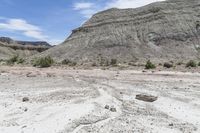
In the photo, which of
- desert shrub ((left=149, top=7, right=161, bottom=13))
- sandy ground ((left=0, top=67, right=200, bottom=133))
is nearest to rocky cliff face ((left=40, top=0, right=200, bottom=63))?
desert shrub ((left=149, top=7, right=161, bottom=13))

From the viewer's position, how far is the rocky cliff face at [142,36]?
252ft

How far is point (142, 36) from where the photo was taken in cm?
8494

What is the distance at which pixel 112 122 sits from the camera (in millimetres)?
13219

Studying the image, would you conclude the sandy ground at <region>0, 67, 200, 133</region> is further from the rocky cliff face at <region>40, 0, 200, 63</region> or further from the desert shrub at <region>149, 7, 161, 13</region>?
the desert shrub at <region>149, 7, 161, 13</region>

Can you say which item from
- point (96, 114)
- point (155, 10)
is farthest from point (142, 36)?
point (96, 114)

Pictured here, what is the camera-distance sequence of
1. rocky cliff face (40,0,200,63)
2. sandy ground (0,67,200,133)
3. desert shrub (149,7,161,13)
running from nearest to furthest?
sandy ground (0,67,200,133), rocky cliff face (40,0,200,63), desert shrub (149,7,161,13)

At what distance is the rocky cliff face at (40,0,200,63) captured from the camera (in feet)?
252

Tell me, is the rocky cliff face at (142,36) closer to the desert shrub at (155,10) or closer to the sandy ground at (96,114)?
the desert shrub at (155,10)

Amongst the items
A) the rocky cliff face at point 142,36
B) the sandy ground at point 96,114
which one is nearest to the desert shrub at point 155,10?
the rocky cliff face at point 142,36

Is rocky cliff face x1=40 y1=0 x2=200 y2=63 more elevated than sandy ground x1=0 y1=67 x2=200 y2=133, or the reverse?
rocky cliff face x1=40 y1=0 x2=200 y2=63

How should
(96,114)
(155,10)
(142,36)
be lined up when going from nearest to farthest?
(96,114) → (142,36) → (155,10)

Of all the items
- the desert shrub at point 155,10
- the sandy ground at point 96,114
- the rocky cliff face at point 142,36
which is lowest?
the sandy ground at point 96,114

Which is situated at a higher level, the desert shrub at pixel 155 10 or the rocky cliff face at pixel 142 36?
the desert shrub at pixel 155 10

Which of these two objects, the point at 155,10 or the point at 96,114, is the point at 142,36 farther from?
the point at 96,114
